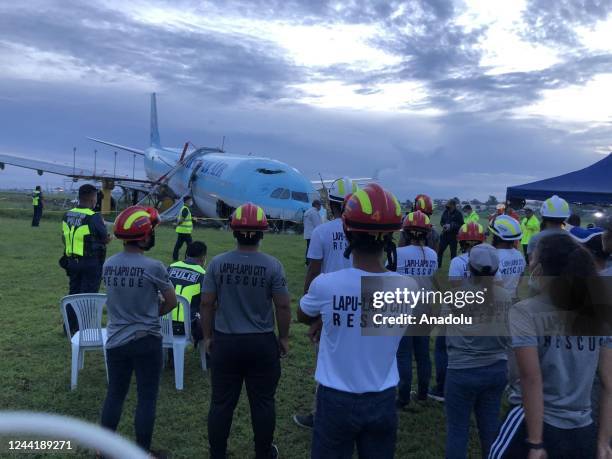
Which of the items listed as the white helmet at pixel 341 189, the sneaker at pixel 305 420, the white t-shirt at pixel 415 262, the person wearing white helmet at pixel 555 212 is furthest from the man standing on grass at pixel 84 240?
the person wearing white helmet at pixel 555 212

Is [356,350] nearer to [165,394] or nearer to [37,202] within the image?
[165,394]

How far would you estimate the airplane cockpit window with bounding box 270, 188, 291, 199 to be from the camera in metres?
23.9

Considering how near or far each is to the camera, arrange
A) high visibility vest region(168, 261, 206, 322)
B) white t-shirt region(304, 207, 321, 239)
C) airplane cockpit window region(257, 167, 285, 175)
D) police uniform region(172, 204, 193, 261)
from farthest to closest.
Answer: airplane cockpit window region(257, 167, 285, 175), police uniform region(172, 204, 193, 261), white t-shirt region(304, 207, 321, 239), high visibility vest region(168, 261, 206, 322)

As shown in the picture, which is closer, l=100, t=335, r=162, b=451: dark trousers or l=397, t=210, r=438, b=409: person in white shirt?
l=100, t=335, r=162, b=451: dark trousers

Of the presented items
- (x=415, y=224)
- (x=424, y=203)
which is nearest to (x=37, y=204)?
(x=424, y=203)

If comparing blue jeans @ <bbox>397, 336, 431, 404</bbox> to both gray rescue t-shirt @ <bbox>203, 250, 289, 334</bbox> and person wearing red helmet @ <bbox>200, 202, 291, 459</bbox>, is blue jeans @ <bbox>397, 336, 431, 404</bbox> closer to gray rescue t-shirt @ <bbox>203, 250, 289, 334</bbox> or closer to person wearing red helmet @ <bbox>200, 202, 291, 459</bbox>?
person wearing red helmet @ <bbox>200, 202, 291, 459</bbox>

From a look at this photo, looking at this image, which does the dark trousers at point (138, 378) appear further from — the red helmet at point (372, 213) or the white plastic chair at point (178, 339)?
the red helmet at point (372, 213)

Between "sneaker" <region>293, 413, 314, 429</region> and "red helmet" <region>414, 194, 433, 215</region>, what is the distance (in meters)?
2.87

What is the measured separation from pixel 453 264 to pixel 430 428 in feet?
5.58

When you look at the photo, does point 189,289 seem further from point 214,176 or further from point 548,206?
point 214,176

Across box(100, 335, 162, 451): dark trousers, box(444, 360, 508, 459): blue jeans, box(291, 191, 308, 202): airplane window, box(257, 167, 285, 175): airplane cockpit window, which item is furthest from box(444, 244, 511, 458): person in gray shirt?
box(257, 167, 285, 175): airplane cockpit window

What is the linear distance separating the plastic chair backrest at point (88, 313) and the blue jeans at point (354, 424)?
362 centimetres

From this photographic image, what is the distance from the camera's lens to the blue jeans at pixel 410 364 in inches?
190

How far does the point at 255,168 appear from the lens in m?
24.6
